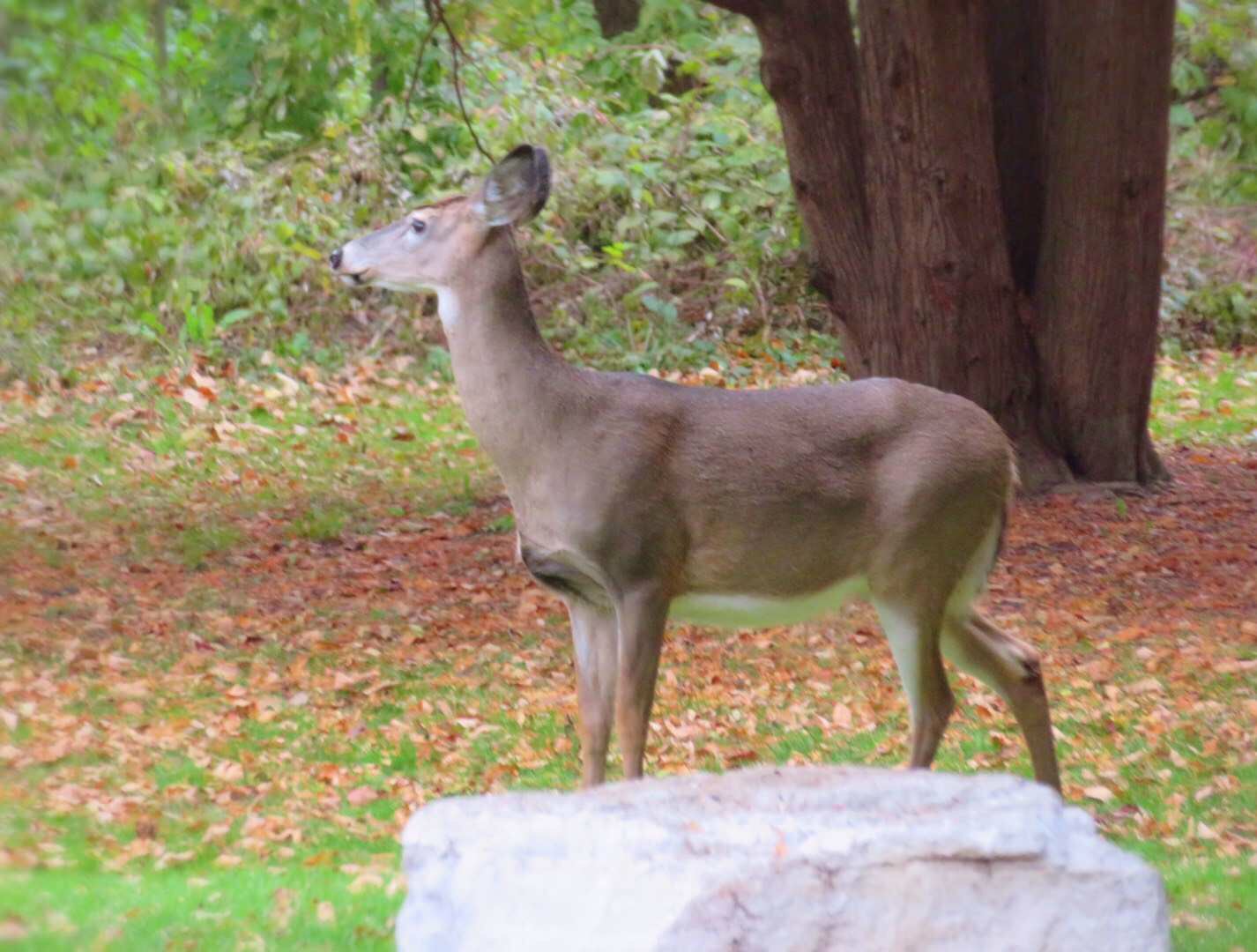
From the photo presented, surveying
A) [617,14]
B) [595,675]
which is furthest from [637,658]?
[617,14]

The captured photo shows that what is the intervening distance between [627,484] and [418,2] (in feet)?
36.3

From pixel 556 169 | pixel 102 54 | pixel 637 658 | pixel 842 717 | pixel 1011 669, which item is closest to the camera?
pixel 102 54

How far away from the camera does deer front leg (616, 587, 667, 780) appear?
5.57 meters

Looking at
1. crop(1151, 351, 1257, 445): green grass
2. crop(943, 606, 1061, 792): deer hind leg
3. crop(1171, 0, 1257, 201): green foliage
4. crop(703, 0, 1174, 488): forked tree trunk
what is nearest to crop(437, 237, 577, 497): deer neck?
crop(943, 606, 1061, 792): deer hind leg


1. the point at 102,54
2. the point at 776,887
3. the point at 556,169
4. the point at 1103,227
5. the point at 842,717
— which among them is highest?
the point at 102,54

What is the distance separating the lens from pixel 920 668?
19.3ft

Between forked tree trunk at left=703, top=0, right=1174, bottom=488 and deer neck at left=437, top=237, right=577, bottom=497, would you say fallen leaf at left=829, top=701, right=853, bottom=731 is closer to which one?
deer neck at left=437, top=237, right=577, bottom=497

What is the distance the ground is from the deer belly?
1236mm

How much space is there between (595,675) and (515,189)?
1556 millimetres

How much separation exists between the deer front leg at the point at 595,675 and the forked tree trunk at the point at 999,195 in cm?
509

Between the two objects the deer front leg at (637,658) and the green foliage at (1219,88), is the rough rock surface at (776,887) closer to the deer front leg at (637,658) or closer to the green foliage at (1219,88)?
the deer front leg at (637,658)

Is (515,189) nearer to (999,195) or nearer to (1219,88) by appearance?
(999,195)

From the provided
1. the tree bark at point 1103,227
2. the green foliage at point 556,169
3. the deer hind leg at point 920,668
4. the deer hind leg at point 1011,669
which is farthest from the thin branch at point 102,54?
the green foliage at point 556,169

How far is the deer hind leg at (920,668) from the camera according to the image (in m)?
5.82
